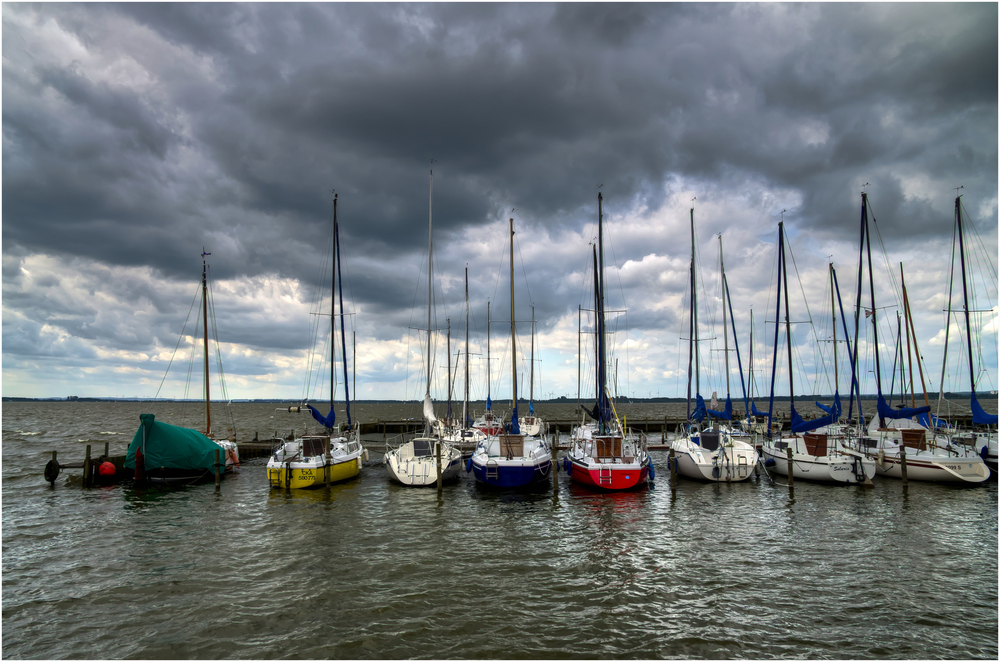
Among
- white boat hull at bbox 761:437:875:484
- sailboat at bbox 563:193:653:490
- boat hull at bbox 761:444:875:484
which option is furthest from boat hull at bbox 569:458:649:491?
white boat hull at bbox 761:437:875:484

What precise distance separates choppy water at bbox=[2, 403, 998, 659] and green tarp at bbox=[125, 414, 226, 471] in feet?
9.63

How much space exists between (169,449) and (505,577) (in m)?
22.0

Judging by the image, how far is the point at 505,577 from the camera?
1393 centimetres

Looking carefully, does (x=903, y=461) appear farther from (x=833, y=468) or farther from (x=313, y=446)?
(x=313, y=446)

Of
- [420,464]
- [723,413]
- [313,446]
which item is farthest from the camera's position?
[723,413]

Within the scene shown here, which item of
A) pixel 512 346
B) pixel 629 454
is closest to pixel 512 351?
pixel 512 346

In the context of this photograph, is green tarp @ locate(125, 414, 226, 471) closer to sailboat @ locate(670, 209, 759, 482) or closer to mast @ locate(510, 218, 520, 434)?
mast @ locate(510, 218, 520, 434)

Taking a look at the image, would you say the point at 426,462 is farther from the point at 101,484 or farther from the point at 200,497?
the point at 101,484

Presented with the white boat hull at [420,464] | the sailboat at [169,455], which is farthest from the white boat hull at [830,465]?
the sailboat at [169,455]

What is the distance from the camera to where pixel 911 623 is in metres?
11.0

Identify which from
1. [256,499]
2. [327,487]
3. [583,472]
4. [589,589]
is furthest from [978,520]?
[256,499]

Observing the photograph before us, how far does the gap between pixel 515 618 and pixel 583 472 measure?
576 inches

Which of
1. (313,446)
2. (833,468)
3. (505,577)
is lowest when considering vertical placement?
(505,577)

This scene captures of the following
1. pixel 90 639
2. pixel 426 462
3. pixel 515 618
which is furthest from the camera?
pixel 426 462
